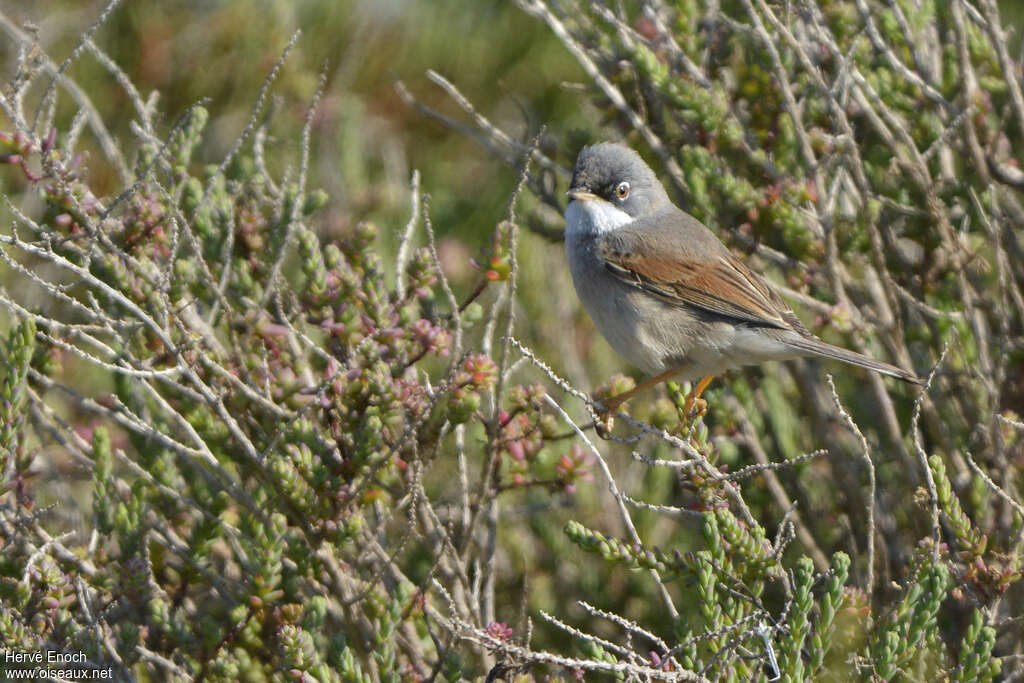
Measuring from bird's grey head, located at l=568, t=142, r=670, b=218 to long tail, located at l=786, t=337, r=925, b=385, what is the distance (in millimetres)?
876

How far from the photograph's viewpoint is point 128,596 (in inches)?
122

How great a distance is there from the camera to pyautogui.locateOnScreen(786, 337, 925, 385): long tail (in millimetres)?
3381

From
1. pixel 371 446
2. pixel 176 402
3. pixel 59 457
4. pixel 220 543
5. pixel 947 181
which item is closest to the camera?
Answer: pixel 371 446

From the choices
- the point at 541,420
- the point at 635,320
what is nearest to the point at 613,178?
the point at 635,320

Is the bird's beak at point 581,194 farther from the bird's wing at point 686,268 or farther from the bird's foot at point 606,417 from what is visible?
the bird's foot at point 606,417

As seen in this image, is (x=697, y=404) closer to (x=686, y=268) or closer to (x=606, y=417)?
(x=606, y=417)

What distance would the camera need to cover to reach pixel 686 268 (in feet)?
13.1

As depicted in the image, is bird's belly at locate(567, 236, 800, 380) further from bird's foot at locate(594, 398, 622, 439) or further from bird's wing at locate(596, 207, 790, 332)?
bird's foot at locate(594, 398, 622, 439)

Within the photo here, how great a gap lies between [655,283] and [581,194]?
41 cm

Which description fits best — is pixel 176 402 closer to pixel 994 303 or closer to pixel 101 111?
pixel 994 303

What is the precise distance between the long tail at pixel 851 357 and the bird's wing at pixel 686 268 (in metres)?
0.27

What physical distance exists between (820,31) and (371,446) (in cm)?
199

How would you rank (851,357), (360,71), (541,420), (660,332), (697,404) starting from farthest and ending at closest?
(360,71)
(660,332)
(697,404)
(851,357)
(541,420)

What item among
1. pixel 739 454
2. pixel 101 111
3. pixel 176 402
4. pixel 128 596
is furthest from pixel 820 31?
pixel 101 111
